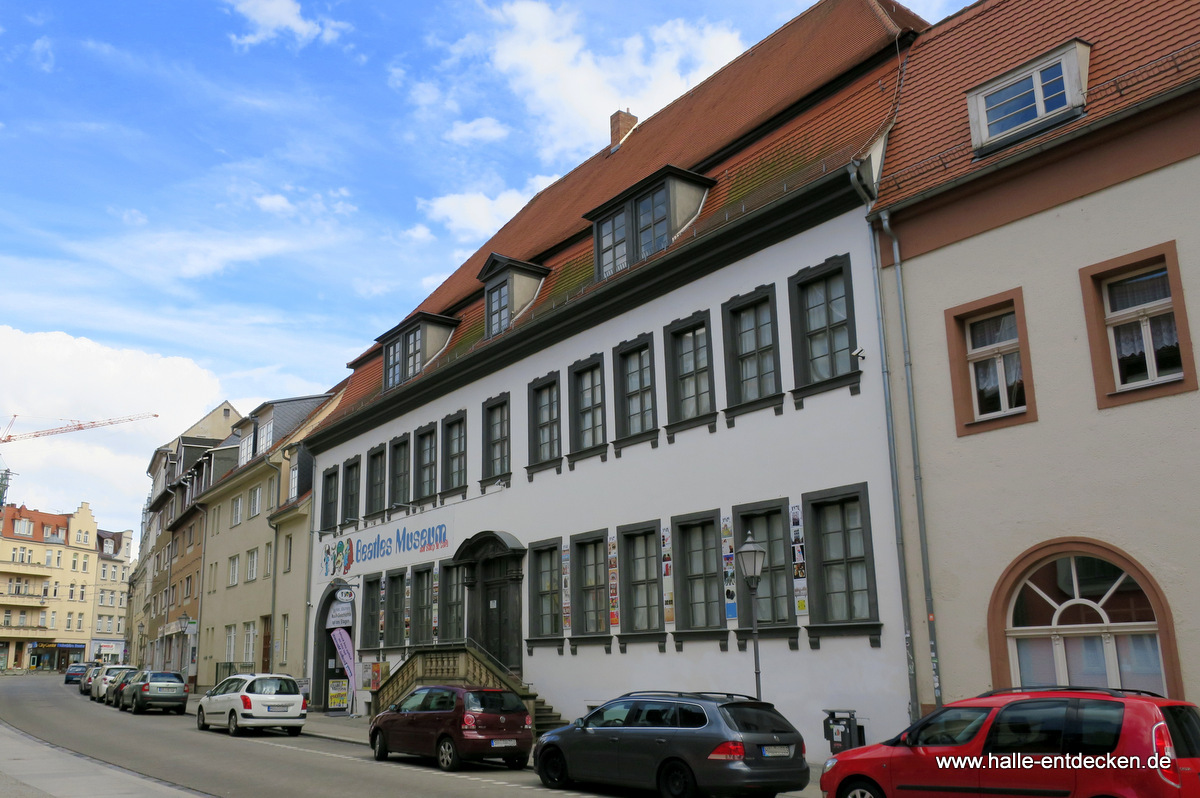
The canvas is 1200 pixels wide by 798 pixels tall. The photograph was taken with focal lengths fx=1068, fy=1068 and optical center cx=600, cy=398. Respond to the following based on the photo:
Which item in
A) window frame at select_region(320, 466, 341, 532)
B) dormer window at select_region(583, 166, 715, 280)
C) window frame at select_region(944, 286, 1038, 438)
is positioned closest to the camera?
window frame at select_region(944, 286, 1038, 438)

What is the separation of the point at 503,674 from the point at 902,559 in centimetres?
1061

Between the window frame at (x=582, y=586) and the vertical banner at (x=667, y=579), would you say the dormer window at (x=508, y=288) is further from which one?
the vertical banner at (x=667, y=579)

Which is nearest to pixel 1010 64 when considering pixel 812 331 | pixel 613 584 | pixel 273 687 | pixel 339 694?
pixel 812 331

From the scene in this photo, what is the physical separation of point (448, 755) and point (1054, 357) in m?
11.4

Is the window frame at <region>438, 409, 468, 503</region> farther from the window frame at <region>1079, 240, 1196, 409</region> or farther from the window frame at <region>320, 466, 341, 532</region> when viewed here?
the window frame at <region>1079, 240, 1196, 409</region>

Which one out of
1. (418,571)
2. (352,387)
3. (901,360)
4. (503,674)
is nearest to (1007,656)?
(901,360)

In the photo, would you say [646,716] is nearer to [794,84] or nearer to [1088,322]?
[1088,322]

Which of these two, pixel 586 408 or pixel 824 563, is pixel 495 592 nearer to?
pixel 586 408

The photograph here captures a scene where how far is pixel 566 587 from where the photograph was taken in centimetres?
2292

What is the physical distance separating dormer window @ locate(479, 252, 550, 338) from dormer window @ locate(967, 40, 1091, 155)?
12806mm

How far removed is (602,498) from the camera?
72.6 feet

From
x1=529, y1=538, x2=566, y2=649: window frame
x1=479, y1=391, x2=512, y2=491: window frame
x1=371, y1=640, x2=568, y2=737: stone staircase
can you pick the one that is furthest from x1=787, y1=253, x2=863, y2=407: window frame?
x1=479, y1=391, x2=512, y2=491: window frame

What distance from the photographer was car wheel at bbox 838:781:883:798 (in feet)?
35.8

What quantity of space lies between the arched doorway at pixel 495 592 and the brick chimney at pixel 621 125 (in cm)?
1279
